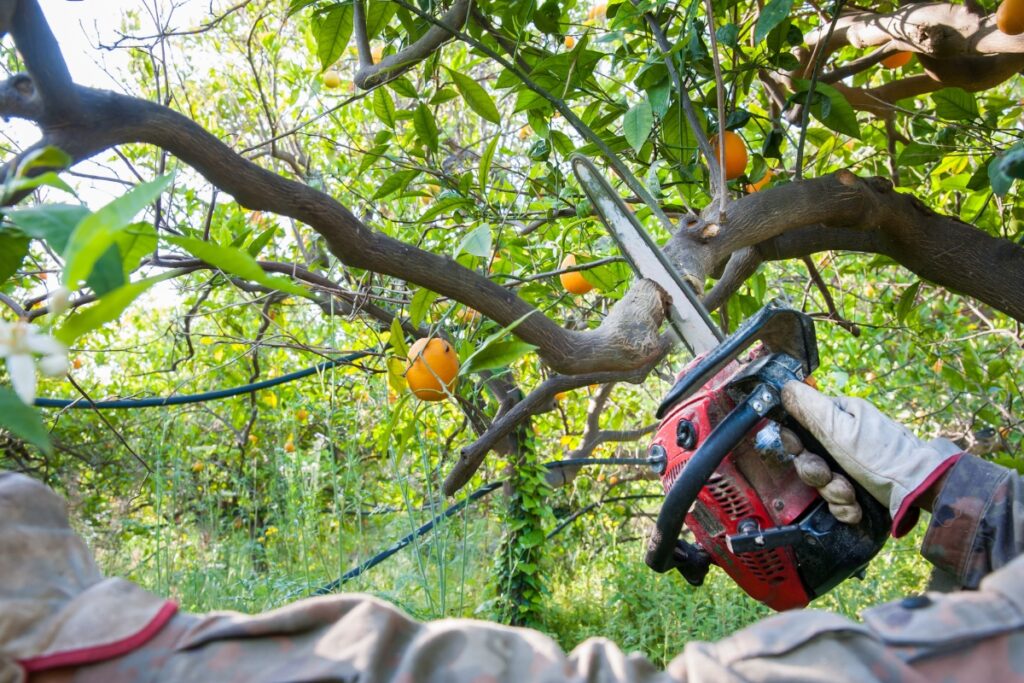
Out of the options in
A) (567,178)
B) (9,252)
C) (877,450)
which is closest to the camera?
(9,252)

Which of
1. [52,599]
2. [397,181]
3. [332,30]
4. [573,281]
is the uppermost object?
[332,30]

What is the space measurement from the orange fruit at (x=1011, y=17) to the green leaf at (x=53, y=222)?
1.61 metres

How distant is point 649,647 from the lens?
2574 millimetres

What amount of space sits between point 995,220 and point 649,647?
4.82ft

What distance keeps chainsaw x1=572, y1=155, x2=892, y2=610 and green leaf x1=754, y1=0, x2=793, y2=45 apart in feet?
1.82

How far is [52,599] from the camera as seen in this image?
0.63m

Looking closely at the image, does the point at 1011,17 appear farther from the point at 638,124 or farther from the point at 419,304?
the point at 419,304

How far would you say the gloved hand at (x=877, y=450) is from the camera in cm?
100

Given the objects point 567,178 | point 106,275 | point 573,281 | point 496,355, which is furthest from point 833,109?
point 106,275

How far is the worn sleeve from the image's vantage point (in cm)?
94

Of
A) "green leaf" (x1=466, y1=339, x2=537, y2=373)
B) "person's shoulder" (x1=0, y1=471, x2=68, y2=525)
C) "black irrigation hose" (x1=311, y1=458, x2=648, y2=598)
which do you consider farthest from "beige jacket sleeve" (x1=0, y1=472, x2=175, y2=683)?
"black irrigation hose" (x1=311, y1=458, x2=648, y2=598)

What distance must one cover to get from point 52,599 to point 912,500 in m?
0.85

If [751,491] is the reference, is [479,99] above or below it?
above

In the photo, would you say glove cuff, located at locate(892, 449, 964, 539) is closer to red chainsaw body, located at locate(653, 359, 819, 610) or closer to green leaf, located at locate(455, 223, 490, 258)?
red chainsaw body, located at locate(653, 359, 819, 610)
